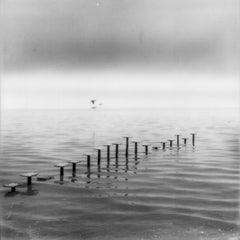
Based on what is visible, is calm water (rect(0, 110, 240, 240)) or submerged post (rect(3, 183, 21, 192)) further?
submerged post (rect(3, 183, 21, 192))

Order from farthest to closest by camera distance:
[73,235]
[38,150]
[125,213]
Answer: [38,150], [125,213], [73,235]

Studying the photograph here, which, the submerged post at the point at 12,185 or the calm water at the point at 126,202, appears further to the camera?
the submerged post at the point at 12,185

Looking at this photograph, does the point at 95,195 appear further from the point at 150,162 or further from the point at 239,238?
the point at 150,162

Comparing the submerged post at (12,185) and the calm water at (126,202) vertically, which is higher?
the submerged post at (12,185)

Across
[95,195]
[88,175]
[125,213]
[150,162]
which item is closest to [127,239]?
[125,213]

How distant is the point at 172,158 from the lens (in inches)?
980

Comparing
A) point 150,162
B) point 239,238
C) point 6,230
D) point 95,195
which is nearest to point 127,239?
point 239,238

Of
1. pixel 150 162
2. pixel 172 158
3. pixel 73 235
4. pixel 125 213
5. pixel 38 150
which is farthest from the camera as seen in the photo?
pixel 38 150

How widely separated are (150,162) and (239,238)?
46.3ft

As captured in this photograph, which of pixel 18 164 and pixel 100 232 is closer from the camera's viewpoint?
pixel 100 232

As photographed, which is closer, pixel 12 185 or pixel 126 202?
pixel 126 202

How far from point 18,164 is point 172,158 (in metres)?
11.0

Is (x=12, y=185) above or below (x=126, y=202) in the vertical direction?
above

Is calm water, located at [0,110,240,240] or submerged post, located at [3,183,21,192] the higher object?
submerged post, located at [3,183,21,192]
